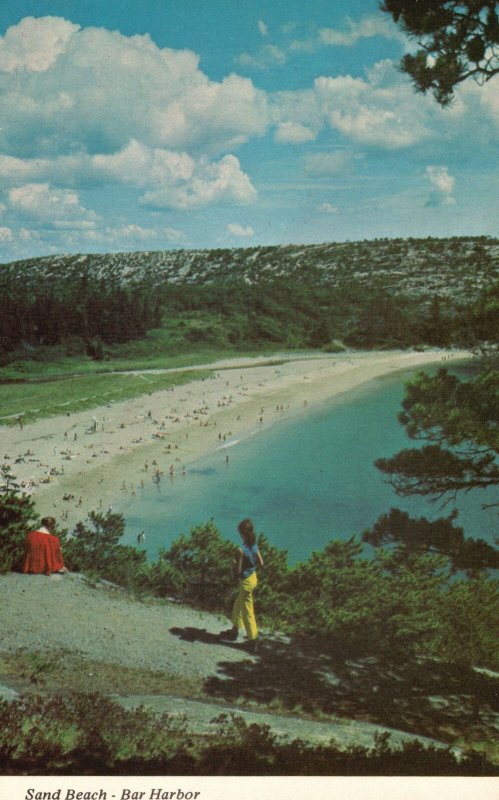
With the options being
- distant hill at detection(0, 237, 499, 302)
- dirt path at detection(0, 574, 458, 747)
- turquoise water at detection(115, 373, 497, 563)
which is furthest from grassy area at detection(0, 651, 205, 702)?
distant hill at detection(0, 237, 499, 302)

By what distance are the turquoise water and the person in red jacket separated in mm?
2011

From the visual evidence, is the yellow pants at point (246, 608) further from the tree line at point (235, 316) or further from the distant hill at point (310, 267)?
the distant hill at point (310, 267)

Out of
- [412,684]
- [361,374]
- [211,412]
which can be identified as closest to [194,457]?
[211,412]

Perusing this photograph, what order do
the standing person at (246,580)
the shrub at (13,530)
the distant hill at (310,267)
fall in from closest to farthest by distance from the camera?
the standing person at (246,580)
the shrub at (13,530)
the distant hill at (310,267)

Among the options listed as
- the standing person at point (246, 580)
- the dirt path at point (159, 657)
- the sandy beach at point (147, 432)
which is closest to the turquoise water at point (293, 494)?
the sandy beach at point (147, 432)

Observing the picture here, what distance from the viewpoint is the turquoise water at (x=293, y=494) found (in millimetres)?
10234

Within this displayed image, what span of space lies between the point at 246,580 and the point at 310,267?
2352cm

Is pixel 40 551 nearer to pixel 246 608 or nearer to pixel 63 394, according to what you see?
pixel 246 608

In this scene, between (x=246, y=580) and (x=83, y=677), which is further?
(x=246, y=580)

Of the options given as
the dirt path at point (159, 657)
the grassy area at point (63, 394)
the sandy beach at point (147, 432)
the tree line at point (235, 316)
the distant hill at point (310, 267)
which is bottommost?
the dirt path at point (159, 657)

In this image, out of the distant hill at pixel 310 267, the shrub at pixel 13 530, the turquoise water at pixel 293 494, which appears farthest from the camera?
the distant hill at pixel 310 267

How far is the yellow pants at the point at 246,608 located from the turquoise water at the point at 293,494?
8.58ft

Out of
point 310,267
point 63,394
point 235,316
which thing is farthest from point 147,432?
point 310,267

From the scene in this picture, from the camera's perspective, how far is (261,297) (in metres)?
22.6
